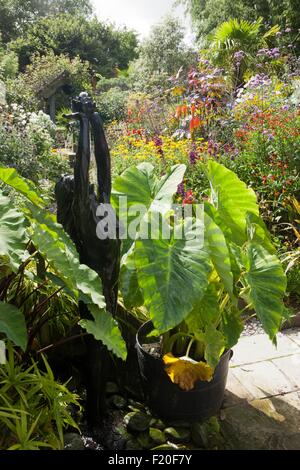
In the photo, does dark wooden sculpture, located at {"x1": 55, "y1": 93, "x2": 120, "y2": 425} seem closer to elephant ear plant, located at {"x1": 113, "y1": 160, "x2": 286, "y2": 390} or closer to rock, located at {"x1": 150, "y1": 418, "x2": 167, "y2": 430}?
elephant ear plant, located at {"x1": 113, "y1": 160, "x2": 286, "y2": 390}

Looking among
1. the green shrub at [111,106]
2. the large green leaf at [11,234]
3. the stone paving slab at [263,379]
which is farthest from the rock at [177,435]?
the green shrub at [111,106]

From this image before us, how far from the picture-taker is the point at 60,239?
156cm

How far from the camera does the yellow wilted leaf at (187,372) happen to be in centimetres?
181

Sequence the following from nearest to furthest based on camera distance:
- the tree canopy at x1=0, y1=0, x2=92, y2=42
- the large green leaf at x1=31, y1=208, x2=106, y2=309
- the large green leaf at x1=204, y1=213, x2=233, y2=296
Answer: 1. the large green leaf at x1=31, y1=208, x2=106, y2=309
2. the large green leaf at x1=204, y1=213, x2=233, y2=296
3. the tree canopy at x1=0, y1=0, x2=92, y2=42

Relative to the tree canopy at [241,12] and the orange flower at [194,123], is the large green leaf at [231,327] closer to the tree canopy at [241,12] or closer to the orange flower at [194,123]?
the orange flower at [194,123]

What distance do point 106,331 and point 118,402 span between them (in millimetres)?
751

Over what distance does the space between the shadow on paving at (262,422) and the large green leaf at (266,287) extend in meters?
0.52

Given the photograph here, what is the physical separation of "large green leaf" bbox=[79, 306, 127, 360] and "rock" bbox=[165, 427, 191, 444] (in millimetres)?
641

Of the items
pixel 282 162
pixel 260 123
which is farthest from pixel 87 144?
pixel 260 123

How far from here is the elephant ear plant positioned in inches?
61.6

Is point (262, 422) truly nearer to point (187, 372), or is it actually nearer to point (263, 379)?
point (263, 379)

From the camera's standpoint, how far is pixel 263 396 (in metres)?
2.19

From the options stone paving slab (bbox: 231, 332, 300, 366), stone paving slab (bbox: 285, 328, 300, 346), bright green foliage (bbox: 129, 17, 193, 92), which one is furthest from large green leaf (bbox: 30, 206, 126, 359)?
bright green foliage (bbox: 129, 17, 193, 92)

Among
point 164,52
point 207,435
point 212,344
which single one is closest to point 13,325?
point 212,344
